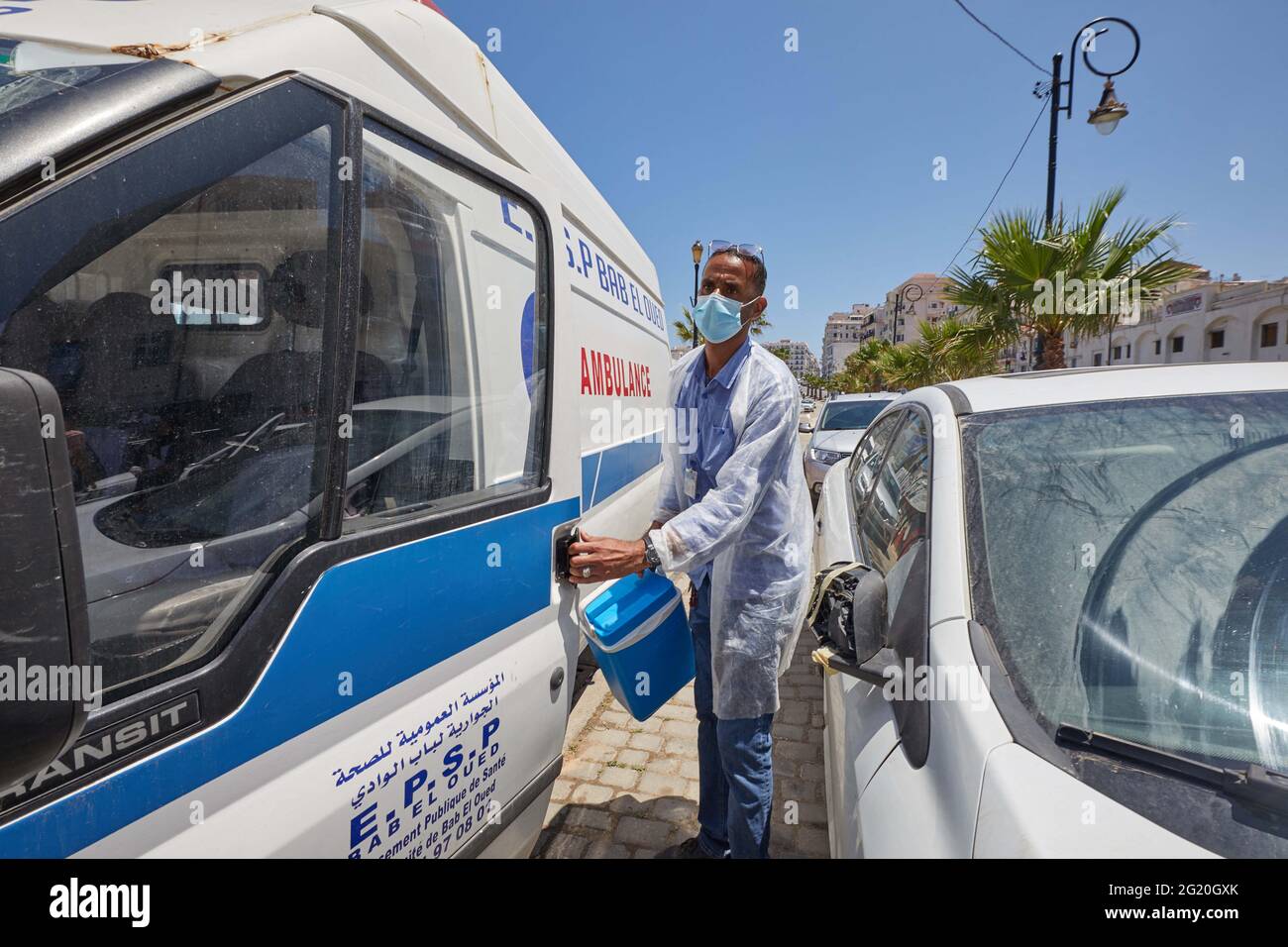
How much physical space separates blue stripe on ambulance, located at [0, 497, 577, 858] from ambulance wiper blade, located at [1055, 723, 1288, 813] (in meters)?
1.27

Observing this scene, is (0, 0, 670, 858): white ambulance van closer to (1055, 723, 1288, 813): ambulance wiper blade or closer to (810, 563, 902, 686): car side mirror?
→ (810, 563, 902, 686): car side mirror

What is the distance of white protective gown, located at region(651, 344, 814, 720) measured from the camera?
6.70 feet

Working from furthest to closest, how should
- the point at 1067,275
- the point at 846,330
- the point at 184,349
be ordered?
the point at 846,330 < the point at 1067,275 < the point at 184,349

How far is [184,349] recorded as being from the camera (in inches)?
47.3

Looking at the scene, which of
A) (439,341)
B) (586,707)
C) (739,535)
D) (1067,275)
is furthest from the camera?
(1067,275)

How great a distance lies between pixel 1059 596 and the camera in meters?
1.49

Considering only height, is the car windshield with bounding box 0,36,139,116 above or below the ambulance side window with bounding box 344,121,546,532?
above

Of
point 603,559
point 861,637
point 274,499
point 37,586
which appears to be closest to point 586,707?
point 603,559

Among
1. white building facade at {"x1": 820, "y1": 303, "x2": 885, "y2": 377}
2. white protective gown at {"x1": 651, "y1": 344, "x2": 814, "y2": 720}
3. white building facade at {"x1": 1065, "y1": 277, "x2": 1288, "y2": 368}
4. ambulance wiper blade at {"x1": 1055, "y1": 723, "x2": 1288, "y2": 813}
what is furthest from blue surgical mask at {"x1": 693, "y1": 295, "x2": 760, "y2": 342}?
white building facade at {"x1": 820, "y1": 303, "x2": 885, "y2": 377}

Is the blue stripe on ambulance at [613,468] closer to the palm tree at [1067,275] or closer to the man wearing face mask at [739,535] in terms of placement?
the man wearing face mask at [739,535]

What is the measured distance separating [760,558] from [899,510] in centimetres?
58

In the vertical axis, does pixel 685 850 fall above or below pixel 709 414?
below

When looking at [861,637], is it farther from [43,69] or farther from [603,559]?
[43,69]
